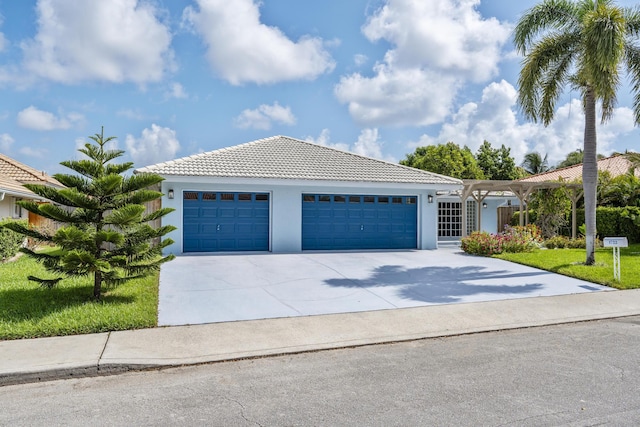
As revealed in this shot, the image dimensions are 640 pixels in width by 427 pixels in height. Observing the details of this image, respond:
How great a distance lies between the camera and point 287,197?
1625cm

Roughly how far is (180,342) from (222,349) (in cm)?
67

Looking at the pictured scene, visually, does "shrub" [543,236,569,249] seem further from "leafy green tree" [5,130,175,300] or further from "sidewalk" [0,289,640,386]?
"leafy green tree" [5,130,175,300]

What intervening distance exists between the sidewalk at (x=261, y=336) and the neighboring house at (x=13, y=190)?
37.7ft

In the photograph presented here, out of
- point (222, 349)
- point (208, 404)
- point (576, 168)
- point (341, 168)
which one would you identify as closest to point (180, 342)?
point (222, 349)

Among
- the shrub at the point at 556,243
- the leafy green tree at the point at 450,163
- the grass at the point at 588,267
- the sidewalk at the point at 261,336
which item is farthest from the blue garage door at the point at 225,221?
the leafy green tree at the point at 450,163

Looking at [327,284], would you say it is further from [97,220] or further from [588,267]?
[588,267]

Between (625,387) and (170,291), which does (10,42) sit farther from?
(625,387)

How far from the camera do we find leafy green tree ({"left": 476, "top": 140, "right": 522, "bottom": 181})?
4116cm

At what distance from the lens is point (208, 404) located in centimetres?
436

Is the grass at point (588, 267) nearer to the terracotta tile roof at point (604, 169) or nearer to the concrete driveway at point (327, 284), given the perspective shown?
the concrete driveway at point (327, 284)

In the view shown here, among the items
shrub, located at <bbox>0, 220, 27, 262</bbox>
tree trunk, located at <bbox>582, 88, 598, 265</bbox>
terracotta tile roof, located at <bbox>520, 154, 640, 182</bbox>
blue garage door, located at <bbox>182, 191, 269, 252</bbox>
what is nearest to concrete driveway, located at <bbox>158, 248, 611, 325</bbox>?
blue garage door, located at <bbox>182, 191, 269, 252</bbox>

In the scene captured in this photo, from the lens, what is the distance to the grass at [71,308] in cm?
657

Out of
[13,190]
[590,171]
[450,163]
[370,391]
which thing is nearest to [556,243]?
[590,171]

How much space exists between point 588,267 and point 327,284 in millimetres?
7767
